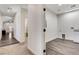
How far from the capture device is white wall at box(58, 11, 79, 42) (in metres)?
1.36

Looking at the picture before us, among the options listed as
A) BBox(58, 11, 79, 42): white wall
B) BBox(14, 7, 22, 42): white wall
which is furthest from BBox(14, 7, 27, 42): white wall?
BBox(58, 11, 79, 42): white wall

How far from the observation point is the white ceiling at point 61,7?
137 cm

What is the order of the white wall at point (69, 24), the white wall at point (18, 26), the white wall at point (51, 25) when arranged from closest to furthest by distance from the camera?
the white wall at point (69, 24) < the white wall at point (51, 25) < the white wall at point (18, 26)

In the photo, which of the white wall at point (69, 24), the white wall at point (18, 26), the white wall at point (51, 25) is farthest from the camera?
the white wall at point (18, 26)

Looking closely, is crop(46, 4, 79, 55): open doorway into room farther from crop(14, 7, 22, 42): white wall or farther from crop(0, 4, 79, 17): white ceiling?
crop(14, 7, 22, 42): white wall

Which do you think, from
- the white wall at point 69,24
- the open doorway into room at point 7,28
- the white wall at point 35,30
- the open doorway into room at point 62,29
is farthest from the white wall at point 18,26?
the white wall at point 69,24

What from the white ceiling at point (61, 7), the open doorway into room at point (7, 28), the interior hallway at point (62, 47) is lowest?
the interior hallway at point (62, 47)

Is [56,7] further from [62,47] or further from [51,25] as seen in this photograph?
[62,47]

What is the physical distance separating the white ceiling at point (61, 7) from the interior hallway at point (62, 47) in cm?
55

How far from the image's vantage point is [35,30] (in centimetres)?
197

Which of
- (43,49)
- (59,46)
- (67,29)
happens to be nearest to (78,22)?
(67,29)

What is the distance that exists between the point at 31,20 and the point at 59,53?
3.59ft

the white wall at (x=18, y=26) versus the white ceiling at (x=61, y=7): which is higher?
the white ceiling at (x=61, y=7)

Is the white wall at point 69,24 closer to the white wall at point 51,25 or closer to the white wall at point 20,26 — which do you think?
the white wall at point 51,25
